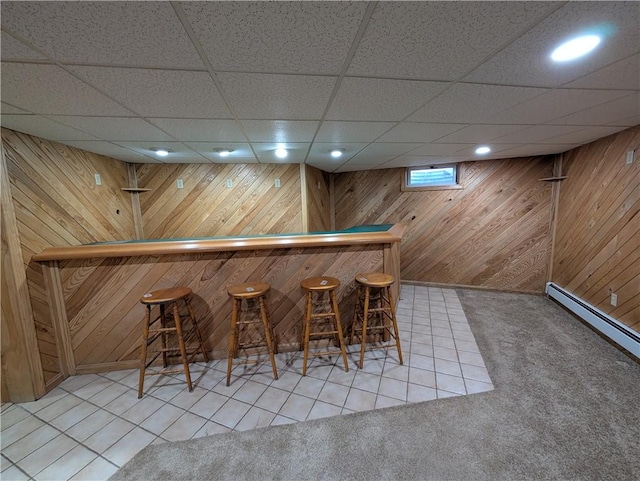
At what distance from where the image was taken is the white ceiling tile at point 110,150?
2.35 meters

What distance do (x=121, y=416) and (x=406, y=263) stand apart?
4.20 meters

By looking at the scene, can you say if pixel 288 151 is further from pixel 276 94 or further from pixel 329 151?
pixel 276 94

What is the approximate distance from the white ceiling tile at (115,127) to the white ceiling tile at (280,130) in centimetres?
76

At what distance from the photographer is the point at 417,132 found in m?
2.21

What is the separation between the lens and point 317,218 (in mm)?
4395

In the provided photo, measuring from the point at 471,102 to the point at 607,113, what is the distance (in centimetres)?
128

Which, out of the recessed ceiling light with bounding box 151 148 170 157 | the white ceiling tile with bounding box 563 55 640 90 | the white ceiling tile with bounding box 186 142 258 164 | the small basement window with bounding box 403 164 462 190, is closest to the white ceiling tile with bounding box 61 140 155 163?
the recessed ceiling light with bounding box 151 148 170 157

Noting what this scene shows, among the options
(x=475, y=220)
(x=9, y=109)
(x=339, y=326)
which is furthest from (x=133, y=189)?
(x=475, y=220)

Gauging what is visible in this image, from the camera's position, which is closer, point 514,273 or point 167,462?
point 167,462

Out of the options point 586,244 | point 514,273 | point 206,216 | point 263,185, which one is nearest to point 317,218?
point 263,185

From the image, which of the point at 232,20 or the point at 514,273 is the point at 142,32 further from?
the point at 514,273

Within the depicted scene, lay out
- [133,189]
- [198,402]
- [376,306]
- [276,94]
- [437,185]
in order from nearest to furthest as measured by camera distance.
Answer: [276,94] → [198,402] → [376,306] → [133,189] → [437,185]

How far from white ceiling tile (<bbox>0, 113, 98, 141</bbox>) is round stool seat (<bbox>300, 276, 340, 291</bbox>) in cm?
220

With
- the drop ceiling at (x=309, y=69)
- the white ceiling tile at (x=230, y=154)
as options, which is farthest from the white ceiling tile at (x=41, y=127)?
the white ceiling tile at (x=230, y=154)
